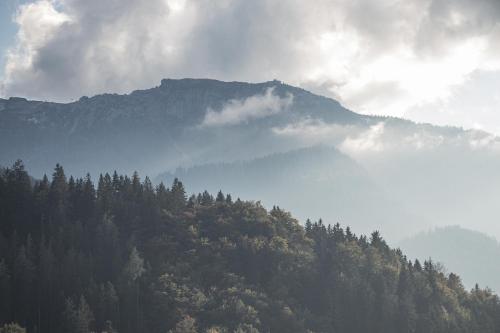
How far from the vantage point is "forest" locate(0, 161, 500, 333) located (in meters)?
151

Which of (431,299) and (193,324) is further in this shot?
(431,299)

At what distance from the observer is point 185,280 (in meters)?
168

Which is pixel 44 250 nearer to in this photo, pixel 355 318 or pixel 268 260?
pixel 268 260

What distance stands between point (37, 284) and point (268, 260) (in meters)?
67.7

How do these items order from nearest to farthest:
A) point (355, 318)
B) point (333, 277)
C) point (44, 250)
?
point (44, 250), point (355, 318), point (333, 277)

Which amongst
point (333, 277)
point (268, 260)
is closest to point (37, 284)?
point (268, 260)

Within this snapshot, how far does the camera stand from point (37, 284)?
153750 mm

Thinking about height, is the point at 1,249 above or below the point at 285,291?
above

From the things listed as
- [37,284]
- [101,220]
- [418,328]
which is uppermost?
[101,220]

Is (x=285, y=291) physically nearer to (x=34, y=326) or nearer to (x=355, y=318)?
(x=355, y=318)

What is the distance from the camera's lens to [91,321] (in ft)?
475

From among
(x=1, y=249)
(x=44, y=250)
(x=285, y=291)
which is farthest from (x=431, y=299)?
(x=1, y=249)

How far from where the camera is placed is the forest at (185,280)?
15075 cm

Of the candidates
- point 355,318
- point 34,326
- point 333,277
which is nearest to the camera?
point 34,326
